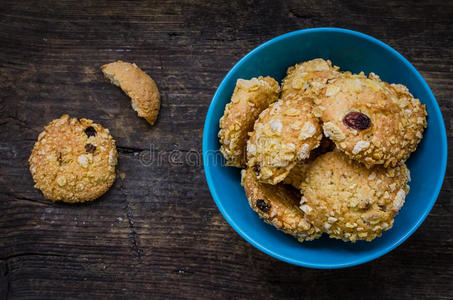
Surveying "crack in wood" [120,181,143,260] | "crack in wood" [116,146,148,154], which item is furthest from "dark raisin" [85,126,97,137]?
"crack in wood" [120,181,143,260]

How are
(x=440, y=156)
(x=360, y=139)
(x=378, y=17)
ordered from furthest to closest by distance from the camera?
(x=378, y=17) → (x=440, y=156) → (x=360, y=139)

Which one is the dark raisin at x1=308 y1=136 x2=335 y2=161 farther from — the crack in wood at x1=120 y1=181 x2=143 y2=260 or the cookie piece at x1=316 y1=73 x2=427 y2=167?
the crack in wood at x1=120 y1=181 x2=143 y2=260

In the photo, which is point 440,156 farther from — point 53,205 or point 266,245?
point 53,205

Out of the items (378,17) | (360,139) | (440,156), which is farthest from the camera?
(378,17)

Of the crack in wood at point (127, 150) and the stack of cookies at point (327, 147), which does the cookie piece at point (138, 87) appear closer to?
the crack in wood at point (127, 150)

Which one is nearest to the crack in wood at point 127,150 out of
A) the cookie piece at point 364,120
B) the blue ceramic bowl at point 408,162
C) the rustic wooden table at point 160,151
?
the rustic wooden table at point 160,151

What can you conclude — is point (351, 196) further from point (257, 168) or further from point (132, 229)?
point (132, 229)

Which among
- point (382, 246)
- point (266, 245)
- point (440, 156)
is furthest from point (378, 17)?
point (266, 245)
